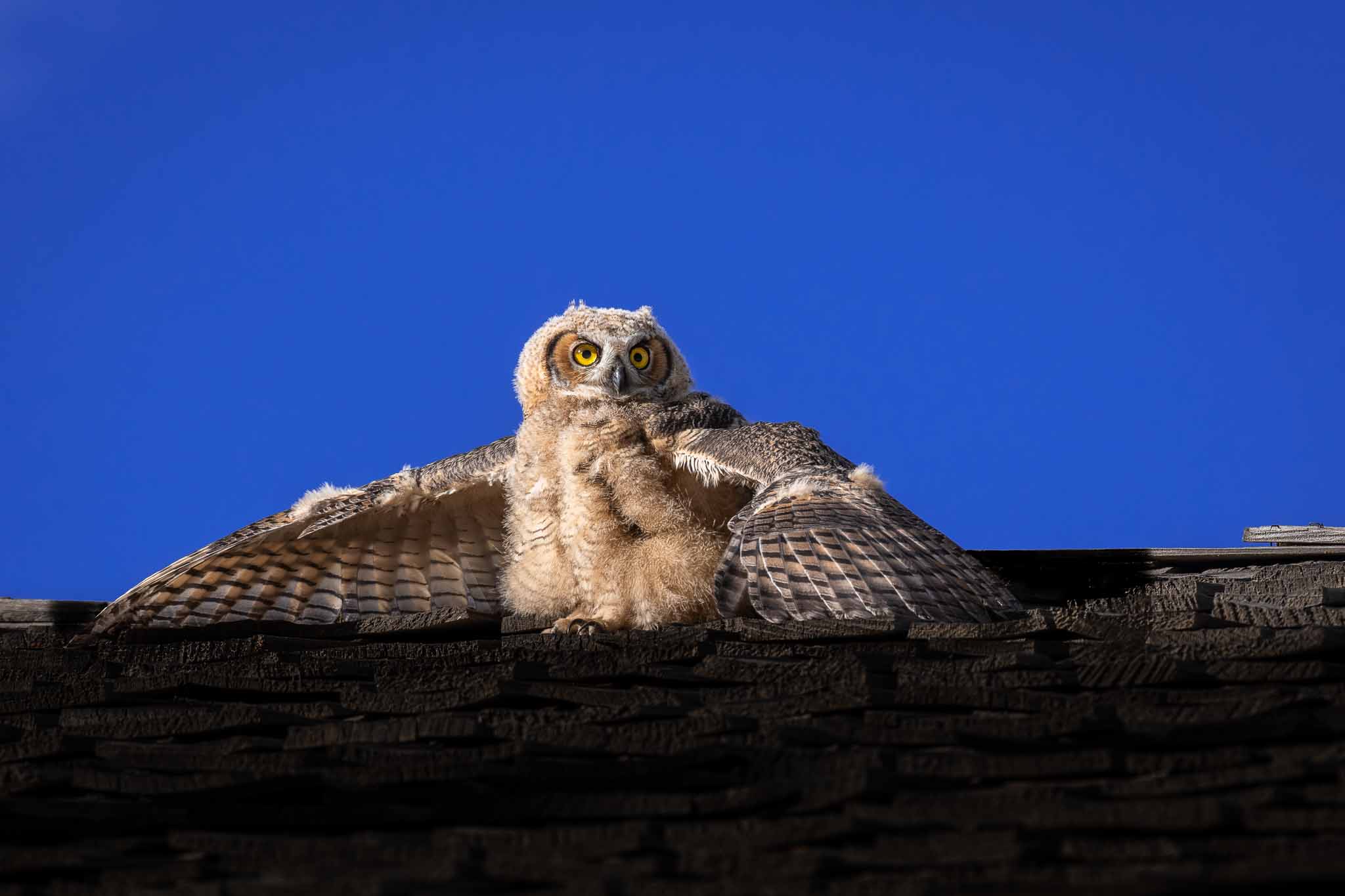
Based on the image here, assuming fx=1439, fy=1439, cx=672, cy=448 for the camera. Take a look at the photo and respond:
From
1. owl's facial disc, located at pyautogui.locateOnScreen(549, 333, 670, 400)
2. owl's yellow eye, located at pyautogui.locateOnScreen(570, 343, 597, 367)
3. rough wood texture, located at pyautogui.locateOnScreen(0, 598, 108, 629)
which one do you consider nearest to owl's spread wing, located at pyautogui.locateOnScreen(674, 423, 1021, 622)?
owl's facial disc, located at pyautogui.locateOnScreen(549, 333, 670, 400)

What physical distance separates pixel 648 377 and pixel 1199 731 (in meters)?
3.20

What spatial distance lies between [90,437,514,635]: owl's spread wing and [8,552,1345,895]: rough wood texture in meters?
1.83

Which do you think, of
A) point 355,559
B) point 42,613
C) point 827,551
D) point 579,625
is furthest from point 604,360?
point 42,613

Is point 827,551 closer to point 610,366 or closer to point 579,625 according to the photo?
point 579,625

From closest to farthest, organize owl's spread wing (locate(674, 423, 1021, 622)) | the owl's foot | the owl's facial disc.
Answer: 1. owl's spread wing (locate(674, 423, 1021, 622))
2. the owl's foot
3. the owl's facial disc

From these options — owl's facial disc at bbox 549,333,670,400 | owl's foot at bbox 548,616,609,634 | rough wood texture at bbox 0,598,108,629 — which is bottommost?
owl's foot at bbox 548,616,609,634

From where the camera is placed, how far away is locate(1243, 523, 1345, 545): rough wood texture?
5.55 m

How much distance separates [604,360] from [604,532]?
70cm

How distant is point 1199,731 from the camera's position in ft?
7.74

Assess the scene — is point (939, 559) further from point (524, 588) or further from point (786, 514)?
point (524, 588)

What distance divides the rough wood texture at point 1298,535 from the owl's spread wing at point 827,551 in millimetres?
1665

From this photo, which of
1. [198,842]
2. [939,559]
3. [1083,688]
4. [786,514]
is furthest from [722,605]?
[198,842]

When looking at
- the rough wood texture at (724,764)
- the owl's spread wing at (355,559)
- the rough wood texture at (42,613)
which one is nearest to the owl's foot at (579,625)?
the owl's spread wing at (355,559)

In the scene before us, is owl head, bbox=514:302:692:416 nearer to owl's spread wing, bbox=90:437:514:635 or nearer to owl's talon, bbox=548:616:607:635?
owl's spread wing, bbox=90:437:514:635
